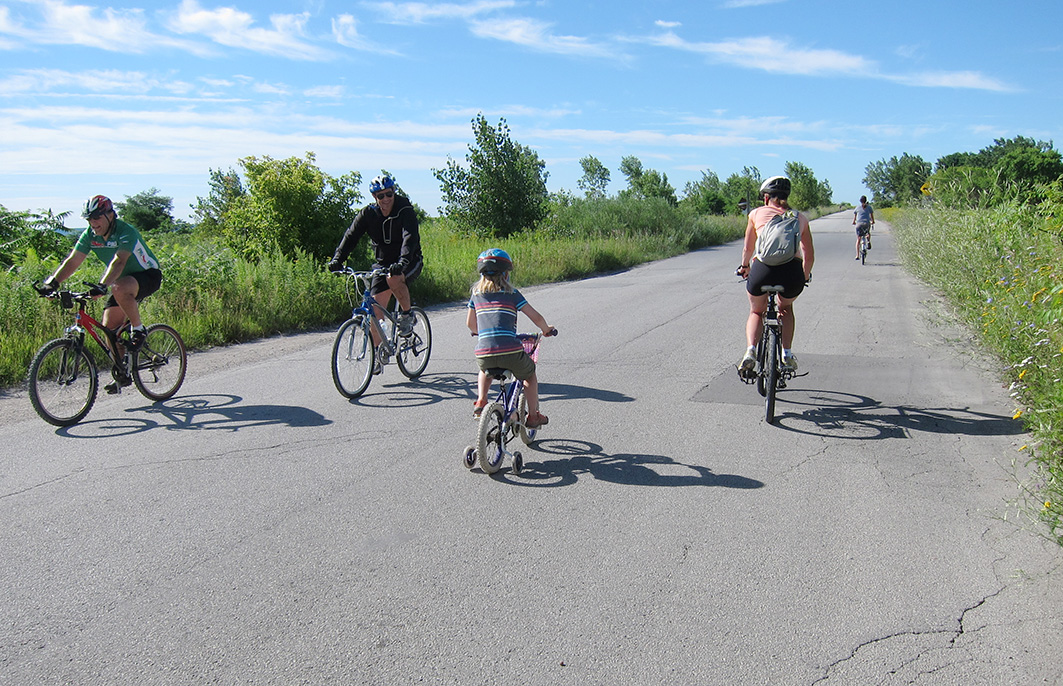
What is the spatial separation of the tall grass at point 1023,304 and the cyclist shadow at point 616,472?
1623 mm

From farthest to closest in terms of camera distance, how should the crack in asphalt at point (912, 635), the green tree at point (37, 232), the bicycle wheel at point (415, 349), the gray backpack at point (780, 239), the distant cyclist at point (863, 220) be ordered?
the distant cyclist at point (863, 220) < the green tree at point (37, 232) < the bicycle wheel at point (415, 349) < the gray backpack at point (780, 239) < the crack in asphalt at point (912, 635)

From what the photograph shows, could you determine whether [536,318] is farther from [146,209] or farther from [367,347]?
[146,209]

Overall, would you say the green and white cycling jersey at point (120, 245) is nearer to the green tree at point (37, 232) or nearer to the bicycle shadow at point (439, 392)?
the bicycle shadow at point (439, 392)

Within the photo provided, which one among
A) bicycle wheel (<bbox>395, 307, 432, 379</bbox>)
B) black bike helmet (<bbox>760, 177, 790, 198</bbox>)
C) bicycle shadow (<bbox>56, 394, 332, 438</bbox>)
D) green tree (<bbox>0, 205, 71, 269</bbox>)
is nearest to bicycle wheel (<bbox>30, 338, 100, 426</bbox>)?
bicycle shadow (<bbox>56, 394, 332, 438</bbox>)

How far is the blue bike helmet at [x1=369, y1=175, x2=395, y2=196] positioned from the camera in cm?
757

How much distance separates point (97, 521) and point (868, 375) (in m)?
6.93

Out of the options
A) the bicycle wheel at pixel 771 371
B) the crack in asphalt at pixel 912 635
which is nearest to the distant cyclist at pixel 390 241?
the bicycle wheel at pixel 771 371

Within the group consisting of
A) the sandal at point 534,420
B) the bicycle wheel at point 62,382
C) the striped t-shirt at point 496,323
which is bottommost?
the sandal at point 534,420

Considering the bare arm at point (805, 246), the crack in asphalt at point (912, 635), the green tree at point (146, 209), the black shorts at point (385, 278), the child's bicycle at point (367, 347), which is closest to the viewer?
the crack in asphalt at point (912, 635)

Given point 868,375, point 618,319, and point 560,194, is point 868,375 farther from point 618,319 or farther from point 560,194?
point 560,194

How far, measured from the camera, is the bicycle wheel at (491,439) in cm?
491

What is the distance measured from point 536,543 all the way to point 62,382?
471 cm

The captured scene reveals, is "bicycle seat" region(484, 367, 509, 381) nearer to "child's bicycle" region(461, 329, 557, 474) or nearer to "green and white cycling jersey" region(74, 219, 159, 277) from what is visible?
"child's bicycle" region(461, 329, 557, 474)

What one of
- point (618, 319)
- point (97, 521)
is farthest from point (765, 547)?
point (618, 319)
